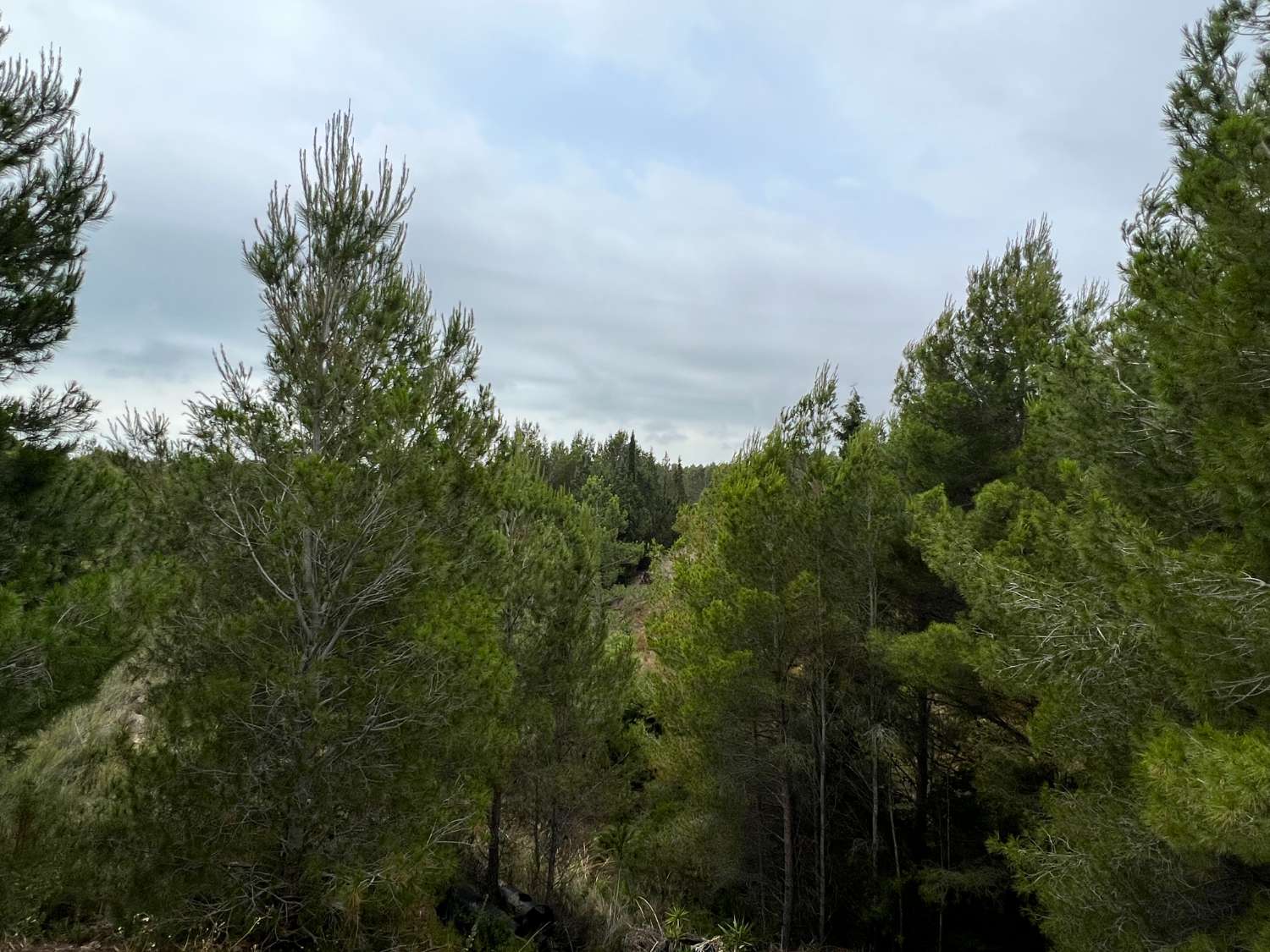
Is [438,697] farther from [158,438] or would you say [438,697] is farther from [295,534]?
[158,438]

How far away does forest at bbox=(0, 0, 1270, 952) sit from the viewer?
14.3 ft

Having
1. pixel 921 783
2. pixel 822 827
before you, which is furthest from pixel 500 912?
pixel 921 783

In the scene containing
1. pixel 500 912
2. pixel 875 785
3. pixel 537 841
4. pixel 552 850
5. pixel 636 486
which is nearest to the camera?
pixel 500 912

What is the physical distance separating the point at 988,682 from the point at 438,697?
5.62m

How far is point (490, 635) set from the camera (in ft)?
21.2

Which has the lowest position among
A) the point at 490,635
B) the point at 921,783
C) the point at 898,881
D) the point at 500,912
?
the point at 898,881

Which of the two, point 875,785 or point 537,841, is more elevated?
point 875,785

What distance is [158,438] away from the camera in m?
6.18

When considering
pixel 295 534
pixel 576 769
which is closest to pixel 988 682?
pixel 576 769

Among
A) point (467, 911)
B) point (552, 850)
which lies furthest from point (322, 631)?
point (552, 850)

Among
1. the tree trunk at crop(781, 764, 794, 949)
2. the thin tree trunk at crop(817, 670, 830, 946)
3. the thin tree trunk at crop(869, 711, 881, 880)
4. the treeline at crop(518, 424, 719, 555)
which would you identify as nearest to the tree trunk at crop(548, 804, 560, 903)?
the tree trunk at crop(781, 764, 794, 949)

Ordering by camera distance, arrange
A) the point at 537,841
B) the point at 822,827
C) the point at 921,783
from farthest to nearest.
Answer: the point at 921,783 < the point at 822,827 < the point at 537,841

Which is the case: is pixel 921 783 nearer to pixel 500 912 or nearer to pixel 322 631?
pixel 500 912

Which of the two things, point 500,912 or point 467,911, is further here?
point 500,912
